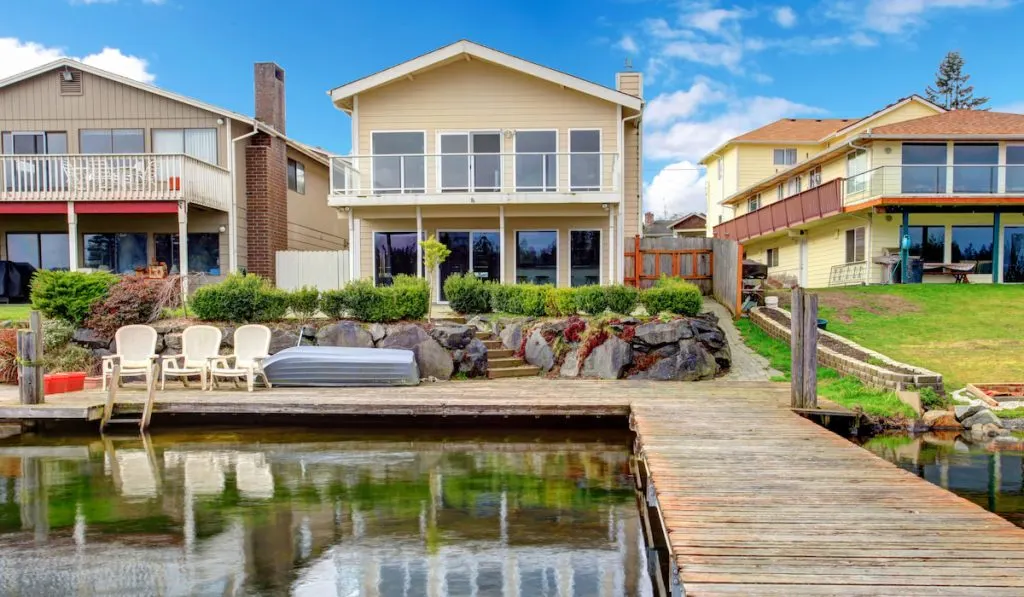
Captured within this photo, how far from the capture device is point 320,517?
22.6 feet

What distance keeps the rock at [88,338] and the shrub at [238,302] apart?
1.78 metres

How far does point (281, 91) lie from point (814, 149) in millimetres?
27613

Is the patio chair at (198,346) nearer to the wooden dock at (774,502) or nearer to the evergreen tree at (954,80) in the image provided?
the wooden dock at (774,502)

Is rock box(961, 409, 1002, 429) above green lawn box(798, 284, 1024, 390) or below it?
below

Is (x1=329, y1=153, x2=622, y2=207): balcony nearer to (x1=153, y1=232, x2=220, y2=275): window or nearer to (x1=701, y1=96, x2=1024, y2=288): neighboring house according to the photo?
(x1=153, y1=232, x2=220, y2=275): window

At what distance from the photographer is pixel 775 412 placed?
924 centimetres

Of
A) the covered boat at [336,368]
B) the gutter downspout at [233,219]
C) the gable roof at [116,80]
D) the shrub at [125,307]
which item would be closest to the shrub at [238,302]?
the shrub at [125,307]

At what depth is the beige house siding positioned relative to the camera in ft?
65.0

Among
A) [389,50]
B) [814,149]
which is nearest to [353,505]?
[389,50]

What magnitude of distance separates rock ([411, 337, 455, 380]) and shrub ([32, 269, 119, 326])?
21.5 ft

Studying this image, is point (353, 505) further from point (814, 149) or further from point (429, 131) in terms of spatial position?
point (814, 149)

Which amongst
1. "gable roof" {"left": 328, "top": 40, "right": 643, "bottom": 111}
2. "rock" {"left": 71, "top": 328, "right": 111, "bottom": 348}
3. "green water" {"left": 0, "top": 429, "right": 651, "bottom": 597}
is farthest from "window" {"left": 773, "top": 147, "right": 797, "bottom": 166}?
"rock" {"left": 71, "top": 328, "right": 111, "bottom": 348}

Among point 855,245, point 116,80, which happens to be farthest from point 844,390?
point 116,80

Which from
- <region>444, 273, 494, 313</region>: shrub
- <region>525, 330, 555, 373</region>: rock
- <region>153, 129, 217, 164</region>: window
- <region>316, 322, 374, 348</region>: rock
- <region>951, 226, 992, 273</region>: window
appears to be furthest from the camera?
<region>951, 226, 992, 273</region>: window
